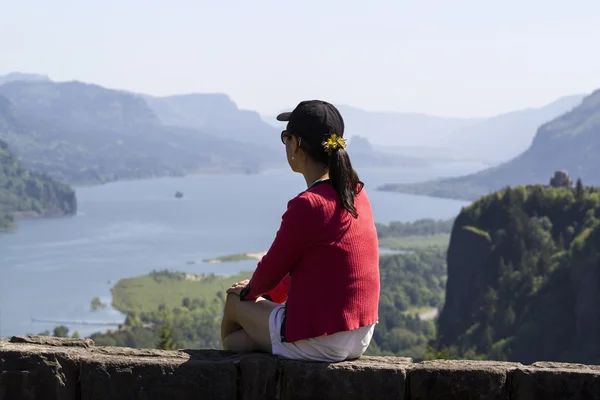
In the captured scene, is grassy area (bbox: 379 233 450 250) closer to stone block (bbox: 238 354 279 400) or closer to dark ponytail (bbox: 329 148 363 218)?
dark ponytail (bbox: 329 148 363 218)

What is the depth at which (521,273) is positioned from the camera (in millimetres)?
75750

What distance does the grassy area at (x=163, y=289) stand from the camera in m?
104

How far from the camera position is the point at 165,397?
4734mm

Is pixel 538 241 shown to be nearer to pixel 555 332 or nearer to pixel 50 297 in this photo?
pixel 555 332

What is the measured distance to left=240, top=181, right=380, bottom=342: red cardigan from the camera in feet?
15.9

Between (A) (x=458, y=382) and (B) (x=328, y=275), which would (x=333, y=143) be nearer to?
(B) (x=328, y=275)

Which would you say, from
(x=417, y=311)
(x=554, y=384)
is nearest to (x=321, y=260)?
(x=554, y=384)

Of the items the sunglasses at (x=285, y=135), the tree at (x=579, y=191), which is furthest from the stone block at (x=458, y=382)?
the tree at (x=579, y=191)

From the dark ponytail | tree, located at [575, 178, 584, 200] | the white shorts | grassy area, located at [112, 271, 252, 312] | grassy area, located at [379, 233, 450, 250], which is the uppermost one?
tree, located at [575, 178, 584, 200]

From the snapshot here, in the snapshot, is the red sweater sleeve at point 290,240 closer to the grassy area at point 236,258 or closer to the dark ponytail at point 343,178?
the dark ponytail at point 343,178

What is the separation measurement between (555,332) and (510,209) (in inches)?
695

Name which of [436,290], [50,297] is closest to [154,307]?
[50,297]

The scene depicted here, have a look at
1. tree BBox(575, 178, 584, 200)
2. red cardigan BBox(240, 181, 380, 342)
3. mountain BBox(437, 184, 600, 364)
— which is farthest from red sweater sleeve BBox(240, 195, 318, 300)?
tree BBox(575, 178, 584, 200)

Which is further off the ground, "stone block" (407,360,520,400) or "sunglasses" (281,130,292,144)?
"sunglasses" (281,130,292,144)
